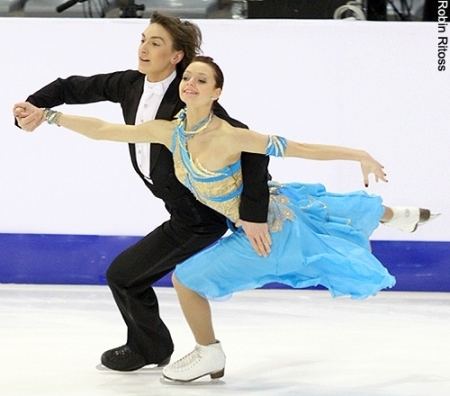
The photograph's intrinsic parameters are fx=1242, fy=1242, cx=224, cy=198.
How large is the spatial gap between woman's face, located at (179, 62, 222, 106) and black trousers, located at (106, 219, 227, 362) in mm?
464

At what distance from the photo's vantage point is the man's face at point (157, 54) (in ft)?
13.6

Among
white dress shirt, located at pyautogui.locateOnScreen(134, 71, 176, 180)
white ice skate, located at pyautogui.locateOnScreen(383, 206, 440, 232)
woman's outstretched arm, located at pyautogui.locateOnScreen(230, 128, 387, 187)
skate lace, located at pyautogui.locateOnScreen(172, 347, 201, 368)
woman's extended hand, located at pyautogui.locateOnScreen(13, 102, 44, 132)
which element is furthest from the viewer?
white ice skate, located at pyautogui.locateOnScreen(383, 206, 440, 232)

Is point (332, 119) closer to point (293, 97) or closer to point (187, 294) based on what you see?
point (293, 97)

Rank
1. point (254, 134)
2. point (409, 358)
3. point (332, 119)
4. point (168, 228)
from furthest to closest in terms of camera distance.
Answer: point (332, 119), point (409, 358), point (168, 228), point (254, 134)

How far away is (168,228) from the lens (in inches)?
163

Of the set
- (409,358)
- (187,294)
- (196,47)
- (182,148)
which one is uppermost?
(196,47)

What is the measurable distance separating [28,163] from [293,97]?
131 centimetres

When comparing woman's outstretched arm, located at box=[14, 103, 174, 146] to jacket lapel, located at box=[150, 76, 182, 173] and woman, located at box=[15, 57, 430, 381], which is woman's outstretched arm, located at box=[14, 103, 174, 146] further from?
jacket lapel, located at box=[150, 76, 182, 173]

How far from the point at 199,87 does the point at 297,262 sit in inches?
24.5

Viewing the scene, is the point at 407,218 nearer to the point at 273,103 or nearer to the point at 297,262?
the point at 297,262

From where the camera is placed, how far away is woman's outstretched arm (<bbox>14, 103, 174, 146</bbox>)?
3928 mm

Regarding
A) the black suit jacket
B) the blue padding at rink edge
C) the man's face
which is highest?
the man's face

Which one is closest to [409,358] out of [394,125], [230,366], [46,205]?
[230,366]

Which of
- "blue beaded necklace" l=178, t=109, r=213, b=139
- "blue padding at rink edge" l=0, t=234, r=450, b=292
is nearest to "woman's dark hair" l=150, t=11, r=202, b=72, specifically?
"blue beaded necklace" l=178, t=109, r=213, b=139
